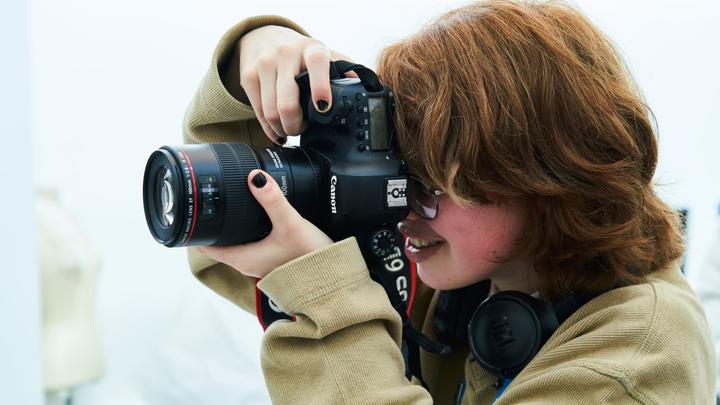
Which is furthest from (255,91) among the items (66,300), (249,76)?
(66,300)

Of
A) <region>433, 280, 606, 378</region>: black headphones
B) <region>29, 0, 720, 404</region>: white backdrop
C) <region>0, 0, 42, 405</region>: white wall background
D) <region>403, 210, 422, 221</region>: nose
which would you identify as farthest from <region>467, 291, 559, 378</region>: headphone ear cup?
<region>0, 0, 42, 405</region>: white wall background

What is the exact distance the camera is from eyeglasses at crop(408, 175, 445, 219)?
2.19ft

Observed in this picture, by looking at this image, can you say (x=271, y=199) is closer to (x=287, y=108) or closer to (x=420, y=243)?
(x=287, y=108)

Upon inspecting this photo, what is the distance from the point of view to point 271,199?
58 centimetres

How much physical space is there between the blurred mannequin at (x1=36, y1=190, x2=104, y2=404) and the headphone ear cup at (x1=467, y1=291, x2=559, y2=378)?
2.77 ft

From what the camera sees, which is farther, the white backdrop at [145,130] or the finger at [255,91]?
the white backdrop at [145,130]

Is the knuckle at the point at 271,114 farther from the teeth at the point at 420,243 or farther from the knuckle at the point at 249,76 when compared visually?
the teeth at the point at 420,243

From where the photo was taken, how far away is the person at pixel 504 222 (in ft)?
1.92

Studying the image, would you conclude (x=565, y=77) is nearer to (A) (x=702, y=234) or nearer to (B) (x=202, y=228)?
(B) (x=202, y=228)

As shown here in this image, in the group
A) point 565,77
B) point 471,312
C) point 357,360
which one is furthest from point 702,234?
point 357,360

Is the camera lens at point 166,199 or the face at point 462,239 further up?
the camera lens at point 166,199

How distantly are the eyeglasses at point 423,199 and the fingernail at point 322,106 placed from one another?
0.10 m

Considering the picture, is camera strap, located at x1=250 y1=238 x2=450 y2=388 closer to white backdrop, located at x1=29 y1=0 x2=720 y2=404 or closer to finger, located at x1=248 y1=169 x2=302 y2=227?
finger, located at x1=248 y1=169 x2=302 y2=227

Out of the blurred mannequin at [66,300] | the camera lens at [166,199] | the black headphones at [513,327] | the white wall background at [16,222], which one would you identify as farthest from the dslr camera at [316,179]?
the blurred mannequin at [66,300]
